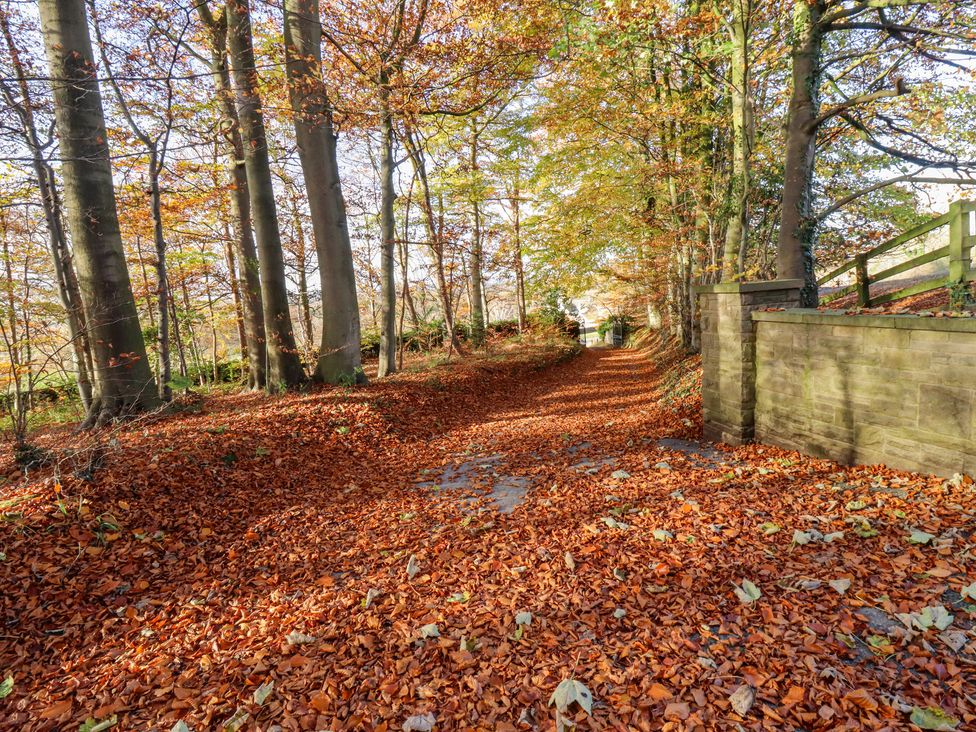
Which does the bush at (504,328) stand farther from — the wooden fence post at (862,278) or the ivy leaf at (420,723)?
the ivy leaf at (420,723)

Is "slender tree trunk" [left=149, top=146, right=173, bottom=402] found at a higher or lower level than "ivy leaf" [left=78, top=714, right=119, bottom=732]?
higher

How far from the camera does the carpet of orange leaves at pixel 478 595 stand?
2061 mm

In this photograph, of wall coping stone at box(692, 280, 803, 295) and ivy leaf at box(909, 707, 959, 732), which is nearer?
ivy leaf at box(909, 707, 959, 732)

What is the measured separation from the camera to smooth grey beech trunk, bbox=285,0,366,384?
291 inches

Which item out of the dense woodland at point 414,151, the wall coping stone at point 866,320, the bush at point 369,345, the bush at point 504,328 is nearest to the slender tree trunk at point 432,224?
the dense woodland at point 414,151

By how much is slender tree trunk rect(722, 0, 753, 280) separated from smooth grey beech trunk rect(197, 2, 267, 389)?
8486 millimetres

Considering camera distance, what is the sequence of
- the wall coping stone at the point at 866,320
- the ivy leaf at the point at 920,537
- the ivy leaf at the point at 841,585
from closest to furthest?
the ivy leaf at the point at 841,585
the ivy leaf at the point at 920,537
the wall coping stone at the point at 866,320

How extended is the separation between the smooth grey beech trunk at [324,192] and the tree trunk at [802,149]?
696 centimetres

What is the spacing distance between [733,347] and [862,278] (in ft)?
11.4

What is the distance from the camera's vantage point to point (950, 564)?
257 cm

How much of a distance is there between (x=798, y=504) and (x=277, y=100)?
9727 mm

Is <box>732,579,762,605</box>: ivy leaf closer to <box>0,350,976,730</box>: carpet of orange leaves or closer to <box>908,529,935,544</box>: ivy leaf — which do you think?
<box>0,350,976,730</box>: carpet of orange leaves

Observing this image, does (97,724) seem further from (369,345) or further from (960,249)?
(369,345)

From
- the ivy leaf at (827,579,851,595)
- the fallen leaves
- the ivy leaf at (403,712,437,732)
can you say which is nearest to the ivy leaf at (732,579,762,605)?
the ivy leaf at (827,579,851,595)
